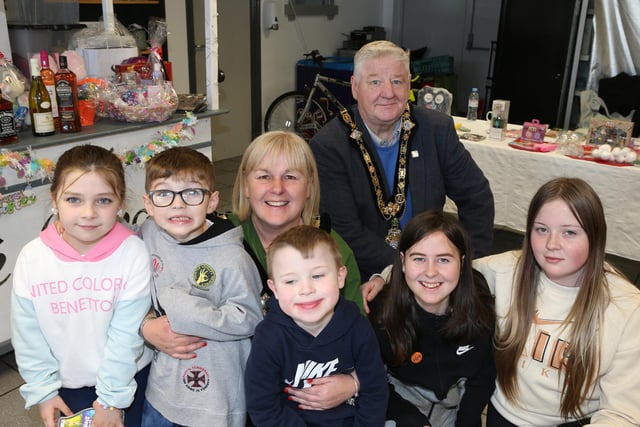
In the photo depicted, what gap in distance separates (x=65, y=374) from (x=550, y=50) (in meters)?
5.88

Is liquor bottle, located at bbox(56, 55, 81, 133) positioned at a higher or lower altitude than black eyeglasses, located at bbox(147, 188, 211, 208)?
higher

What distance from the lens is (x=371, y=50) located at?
2156 mm

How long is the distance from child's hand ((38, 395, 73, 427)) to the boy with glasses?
242mm

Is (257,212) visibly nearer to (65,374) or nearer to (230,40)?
(65,374)

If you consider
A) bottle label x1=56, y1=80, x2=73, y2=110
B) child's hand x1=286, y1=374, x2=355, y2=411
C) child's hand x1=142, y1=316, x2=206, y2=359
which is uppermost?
bottle label x1=56, y1=80, x2=73, y2=110

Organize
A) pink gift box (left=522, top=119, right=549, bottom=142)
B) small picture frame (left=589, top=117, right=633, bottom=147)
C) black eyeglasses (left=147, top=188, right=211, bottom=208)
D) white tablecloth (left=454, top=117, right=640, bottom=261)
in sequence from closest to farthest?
black eyeglasses (left=147, top=188, right=211, bottom=208)
white tablecloth (left=454, top=117, right=640, bottom=261)
small picture frame (left=589, top=117, right=633, bottom=147)
pink gift box (left=522, top=119, right=549, bottom=142)

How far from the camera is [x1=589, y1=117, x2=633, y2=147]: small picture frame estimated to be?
328 centimetres

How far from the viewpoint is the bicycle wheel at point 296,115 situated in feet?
20.8

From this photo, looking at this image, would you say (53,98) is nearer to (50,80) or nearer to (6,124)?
(50,80)

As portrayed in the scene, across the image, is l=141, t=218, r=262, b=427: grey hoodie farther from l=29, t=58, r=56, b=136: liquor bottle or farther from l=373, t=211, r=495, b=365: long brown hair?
l=29, t=58, r=56, b=136: liquor bottle

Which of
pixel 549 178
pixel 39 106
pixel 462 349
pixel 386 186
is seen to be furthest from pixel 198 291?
pixel 549 178

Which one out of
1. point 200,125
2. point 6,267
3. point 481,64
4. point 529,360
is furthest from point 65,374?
point 481,64

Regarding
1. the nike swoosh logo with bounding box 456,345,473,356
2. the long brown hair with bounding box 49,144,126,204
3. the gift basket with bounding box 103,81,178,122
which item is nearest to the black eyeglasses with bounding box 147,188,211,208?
the long brown hair with bounding box 49,144,126,204

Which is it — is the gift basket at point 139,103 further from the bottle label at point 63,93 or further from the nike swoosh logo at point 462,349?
the nike swoosh logo at point 462,349
